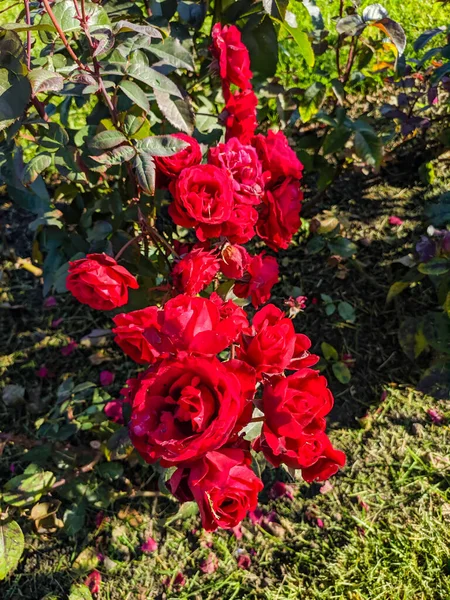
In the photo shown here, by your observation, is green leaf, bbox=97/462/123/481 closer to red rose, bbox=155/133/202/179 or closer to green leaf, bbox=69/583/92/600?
green leaf, bbox=69/583/92/600

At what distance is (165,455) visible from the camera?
0.76 m

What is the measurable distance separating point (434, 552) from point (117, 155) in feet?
5.00

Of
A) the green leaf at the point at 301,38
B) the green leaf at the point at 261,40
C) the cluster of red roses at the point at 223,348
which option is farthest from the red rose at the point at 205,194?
the green leaf at the point at 261,40

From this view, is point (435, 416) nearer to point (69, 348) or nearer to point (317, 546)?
point (317, 546)

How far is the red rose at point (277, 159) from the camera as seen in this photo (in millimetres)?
1167

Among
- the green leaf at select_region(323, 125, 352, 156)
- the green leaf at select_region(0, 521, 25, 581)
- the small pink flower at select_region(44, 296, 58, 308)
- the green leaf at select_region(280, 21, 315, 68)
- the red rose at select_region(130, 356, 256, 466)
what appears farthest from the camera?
the small pink flower at select_region(44, 296, 58, 308)

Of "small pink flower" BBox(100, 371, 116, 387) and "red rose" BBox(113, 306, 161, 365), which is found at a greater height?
"red rose" BBox(113, 306, 161, 365)

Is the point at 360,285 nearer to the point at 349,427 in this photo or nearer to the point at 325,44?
the point at 349,427

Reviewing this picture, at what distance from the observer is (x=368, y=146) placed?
180cm

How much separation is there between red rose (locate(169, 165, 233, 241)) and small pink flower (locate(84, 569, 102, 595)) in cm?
127

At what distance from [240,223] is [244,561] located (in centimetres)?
117

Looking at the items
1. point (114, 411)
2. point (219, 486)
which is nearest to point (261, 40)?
point (114, 411)

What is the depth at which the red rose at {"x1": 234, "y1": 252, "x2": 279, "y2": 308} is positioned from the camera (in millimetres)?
1185

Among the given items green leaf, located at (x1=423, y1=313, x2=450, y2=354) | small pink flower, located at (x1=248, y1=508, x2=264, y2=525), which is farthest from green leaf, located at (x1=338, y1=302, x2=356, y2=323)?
small pink flower, located at (x1=248, y1=508, x2=264, y2=525)
